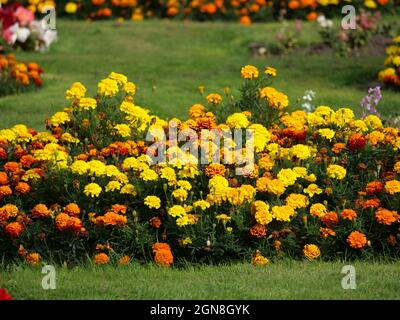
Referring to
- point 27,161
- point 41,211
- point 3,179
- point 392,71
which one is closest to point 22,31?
point 392,71

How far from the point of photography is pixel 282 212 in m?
7.03

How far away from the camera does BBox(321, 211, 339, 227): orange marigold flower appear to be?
707 cm

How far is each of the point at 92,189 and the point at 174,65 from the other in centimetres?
744

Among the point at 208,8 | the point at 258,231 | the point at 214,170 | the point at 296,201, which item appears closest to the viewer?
the point at 258,231

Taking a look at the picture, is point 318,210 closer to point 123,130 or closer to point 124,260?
point 124,260

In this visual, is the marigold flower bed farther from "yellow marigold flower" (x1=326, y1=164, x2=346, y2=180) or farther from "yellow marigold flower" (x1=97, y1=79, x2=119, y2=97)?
"yellow marigold flower" (x1=97, y1=79, x2=119, y2=97)

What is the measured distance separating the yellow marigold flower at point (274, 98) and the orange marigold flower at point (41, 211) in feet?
8.51

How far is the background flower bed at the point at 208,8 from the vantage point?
17.9m

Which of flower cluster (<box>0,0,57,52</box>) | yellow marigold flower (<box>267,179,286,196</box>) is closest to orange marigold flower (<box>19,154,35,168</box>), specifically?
yellow marigold flower (<box>267,179,286,196</box>)

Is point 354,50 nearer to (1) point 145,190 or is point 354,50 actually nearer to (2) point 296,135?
(2) point 296,135

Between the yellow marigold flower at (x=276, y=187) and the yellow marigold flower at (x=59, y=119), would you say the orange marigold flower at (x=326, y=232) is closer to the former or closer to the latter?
the yellow marigold flower at (x=276, y=187)

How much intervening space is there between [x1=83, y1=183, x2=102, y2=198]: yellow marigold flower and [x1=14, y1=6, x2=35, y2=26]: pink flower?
341 inches

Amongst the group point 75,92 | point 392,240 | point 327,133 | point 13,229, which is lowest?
point 392,240

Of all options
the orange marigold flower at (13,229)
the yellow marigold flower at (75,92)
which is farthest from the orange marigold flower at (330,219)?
the yellow marigold flower at (75,92)
